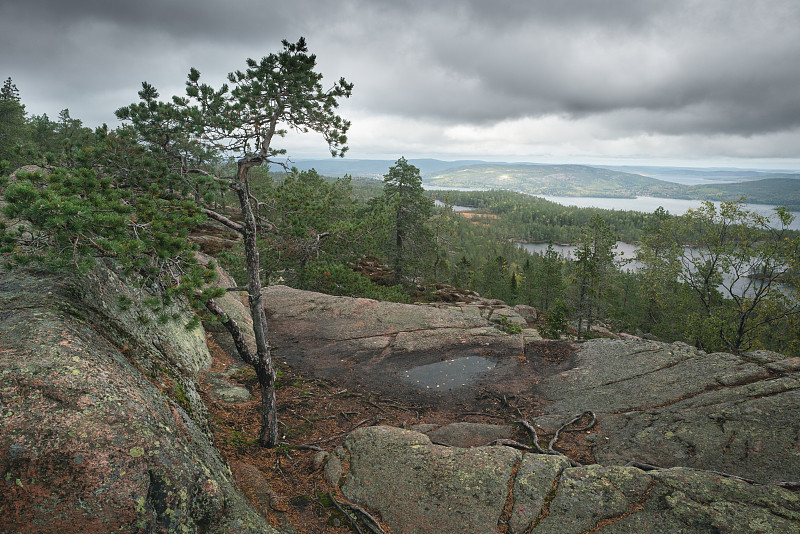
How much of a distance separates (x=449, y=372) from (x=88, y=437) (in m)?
11.1

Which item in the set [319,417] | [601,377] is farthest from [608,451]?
[319,417]

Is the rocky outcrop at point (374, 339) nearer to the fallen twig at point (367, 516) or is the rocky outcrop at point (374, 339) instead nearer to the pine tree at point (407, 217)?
the fallen twig at point (367, 516)

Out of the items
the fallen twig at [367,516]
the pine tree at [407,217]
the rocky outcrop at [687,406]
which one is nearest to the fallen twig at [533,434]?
the rocky outcrop at [687,406]

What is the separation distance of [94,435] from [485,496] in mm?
5640

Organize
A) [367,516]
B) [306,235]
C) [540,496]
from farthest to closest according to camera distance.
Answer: [306,235]
[367,516]
[540,496]

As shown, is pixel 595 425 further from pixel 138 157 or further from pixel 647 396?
pixel 138 157

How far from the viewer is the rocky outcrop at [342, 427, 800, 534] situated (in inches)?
195

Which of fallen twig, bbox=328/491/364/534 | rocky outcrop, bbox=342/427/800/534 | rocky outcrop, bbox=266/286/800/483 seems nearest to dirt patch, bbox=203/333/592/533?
fallen twig, bbox=328/491/364/534

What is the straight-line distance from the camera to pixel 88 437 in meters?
4.16

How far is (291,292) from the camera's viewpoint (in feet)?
64.4

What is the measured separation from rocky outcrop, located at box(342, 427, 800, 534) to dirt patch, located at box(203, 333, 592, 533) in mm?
1037

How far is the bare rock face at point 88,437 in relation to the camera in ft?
12.4

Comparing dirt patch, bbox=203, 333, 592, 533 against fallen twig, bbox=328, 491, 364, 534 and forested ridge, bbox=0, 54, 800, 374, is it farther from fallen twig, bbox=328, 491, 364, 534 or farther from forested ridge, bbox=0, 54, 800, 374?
forested ridge, bbox=0, 54, 800, 374

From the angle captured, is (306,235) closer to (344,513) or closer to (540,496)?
(344,513)
